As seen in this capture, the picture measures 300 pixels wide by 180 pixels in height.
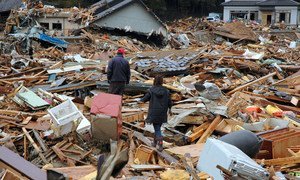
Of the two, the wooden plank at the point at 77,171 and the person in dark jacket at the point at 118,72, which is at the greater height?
the person in dark jacket at the point at 118,72

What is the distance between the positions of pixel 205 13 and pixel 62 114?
48.5m

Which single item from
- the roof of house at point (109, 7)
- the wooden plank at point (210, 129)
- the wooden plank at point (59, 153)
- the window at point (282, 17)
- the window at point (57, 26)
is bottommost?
the window at point (282, 17)

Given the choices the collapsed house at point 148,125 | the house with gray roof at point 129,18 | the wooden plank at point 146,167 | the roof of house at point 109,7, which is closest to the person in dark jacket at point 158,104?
the collapsed house at point 148,125

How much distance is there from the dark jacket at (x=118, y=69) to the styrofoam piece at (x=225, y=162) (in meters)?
3.71

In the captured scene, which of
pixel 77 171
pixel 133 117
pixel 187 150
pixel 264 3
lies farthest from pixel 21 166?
pixel 264 3

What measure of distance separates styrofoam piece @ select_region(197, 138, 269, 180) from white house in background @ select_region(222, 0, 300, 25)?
4096 centimetres

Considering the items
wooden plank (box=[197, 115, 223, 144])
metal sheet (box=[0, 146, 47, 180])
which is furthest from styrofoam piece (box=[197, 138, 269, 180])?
metal sheet (box=[0, 146, 47, 180])

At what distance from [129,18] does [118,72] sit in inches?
688

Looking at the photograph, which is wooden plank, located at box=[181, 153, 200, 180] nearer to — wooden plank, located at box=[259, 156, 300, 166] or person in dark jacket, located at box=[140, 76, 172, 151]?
person in dark jacket, located at box=[140, 76, 172, 151]

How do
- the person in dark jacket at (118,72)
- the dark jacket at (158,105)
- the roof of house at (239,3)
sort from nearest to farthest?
the dark jacket at (158,105) < the person in dark jacket at (118,72) < the roof of house at (239,3)

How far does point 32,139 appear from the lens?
25.8ft

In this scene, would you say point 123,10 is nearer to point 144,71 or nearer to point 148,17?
point 148,17

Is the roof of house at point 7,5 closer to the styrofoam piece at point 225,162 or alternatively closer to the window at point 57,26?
the window at point 57,26

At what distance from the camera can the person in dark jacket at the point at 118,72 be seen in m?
9.31
